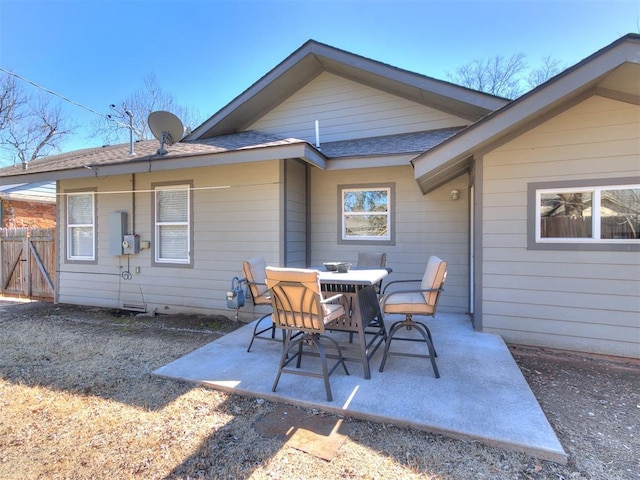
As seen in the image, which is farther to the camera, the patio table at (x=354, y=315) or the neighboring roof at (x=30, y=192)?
A: the neighboring roof at (x=30, y=192)

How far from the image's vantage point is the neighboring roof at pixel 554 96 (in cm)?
314

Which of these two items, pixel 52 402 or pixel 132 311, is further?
pixel 132 311

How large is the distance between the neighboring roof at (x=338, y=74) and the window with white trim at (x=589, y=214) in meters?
2.06

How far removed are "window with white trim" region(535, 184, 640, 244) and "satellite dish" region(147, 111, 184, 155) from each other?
5.75 meters

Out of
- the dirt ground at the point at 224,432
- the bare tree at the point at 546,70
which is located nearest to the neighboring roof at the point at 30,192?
the dirt ground at the point at 224,432

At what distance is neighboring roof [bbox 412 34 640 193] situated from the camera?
3139mm

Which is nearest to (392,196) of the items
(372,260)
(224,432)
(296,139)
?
(372,260)

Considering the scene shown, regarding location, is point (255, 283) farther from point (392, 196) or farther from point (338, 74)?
point (338, 74)

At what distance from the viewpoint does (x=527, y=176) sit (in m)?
3.97

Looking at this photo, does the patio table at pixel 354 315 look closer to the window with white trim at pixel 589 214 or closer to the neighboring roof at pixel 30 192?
the window with white trim at pixel 589 214

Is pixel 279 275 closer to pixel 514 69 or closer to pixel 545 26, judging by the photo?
pixel 545 26

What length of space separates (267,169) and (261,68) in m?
6.70

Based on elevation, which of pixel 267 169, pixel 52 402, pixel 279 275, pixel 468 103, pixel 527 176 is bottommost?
pixel 52 402

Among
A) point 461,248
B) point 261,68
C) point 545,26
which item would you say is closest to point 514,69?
point 545,26
